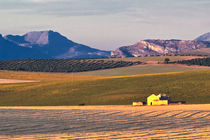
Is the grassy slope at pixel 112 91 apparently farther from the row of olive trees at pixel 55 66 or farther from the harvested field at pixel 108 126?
the row of olive trees at pixel 55 66

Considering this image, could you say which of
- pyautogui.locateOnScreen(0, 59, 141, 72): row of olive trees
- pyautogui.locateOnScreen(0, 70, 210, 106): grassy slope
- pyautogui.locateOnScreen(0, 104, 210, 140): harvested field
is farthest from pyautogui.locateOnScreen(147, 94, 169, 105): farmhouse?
pyautogui.locateOnScreen(0, 59, 141, 72): row of olive trees

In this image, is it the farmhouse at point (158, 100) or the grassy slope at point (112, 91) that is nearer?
the farmhouse at point (158, 100)

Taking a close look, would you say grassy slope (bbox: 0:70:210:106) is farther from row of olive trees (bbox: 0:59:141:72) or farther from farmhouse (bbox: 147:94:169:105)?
row of olive trees (bbox: 0:59:141:72)

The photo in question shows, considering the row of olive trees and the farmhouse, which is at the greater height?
the row of olive trees

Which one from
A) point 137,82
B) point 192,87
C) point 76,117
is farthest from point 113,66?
point 76,117

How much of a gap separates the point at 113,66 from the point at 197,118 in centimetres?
11885

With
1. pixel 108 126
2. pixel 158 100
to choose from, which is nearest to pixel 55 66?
pixel 158 100

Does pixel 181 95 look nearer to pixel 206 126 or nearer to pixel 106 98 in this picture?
pixel 106 98

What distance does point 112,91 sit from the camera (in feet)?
210

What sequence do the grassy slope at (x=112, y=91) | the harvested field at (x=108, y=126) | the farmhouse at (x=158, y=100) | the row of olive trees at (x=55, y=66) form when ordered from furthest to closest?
the row of olive trees at (x=55, y=66)
the grassy slope at (x=112, y=91)
the farmhouse at (x=158, y=100)
the harvested field at (x=108, y=126)

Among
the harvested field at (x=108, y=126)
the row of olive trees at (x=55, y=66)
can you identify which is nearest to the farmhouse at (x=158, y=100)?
the harvested field at (x=108, y=126)

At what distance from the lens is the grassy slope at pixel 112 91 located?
5600cm

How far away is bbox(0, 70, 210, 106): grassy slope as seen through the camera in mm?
56000

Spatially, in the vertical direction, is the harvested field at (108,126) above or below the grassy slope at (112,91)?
above
